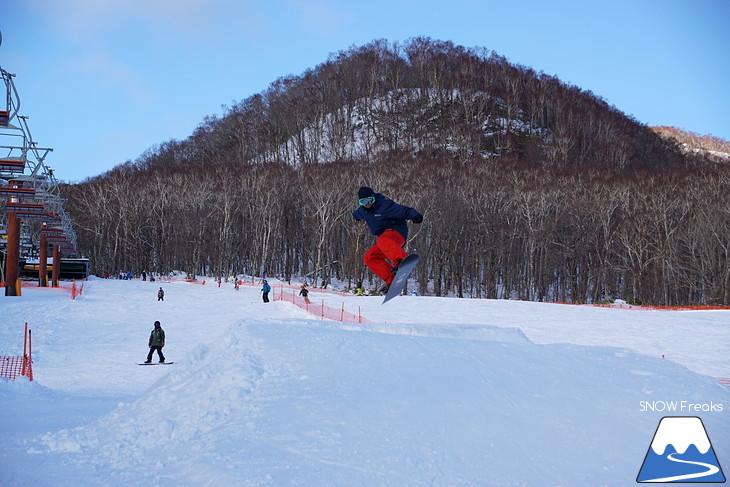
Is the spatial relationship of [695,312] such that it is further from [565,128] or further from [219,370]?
[565,128]

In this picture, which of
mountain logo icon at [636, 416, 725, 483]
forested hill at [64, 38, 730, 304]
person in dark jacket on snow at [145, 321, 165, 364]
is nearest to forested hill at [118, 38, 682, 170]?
forested hill at [64, 38, 730, 304]

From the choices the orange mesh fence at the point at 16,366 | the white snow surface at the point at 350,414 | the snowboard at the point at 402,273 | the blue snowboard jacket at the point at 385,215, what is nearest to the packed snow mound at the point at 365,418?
the white snow surface at the point at 350,414

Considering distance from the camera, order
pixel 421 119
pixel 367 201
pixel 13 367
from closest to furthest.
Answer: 1. pixel 367 201
2. pixel 13 367
3. pixel 421 119

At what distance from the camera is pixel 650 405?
11555 mm

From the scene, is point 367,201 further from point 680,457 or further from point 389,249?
point 680,457

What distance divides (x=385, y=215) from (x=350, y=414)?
3357 millimetres

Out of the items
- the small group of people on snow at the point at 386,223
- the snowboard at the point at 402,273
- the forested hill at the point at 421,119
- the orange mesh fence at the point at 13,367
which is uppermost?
the forested hill at the point at 421,119

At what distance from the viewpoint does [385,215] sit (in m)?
8.55

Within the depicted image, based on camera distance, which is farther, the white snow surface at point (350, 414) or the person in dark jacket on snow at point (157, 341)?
the person in dark jacket on snow at point (157, 341)

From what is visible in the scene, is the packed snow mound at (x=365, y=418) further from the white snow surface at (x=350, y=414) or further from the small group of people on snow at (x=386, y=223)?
the small group of people on snow at (x=386, y=223)

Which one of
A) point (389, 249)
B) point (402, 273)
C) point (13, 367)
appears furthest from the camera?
point (13, 367)

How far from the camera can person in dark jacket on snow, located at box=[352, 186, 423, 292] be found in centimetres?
845

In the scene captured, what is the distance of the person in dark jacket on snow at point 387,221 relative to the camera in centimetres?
845

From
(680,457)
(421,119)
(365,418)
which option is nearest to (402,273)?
(365,418)
